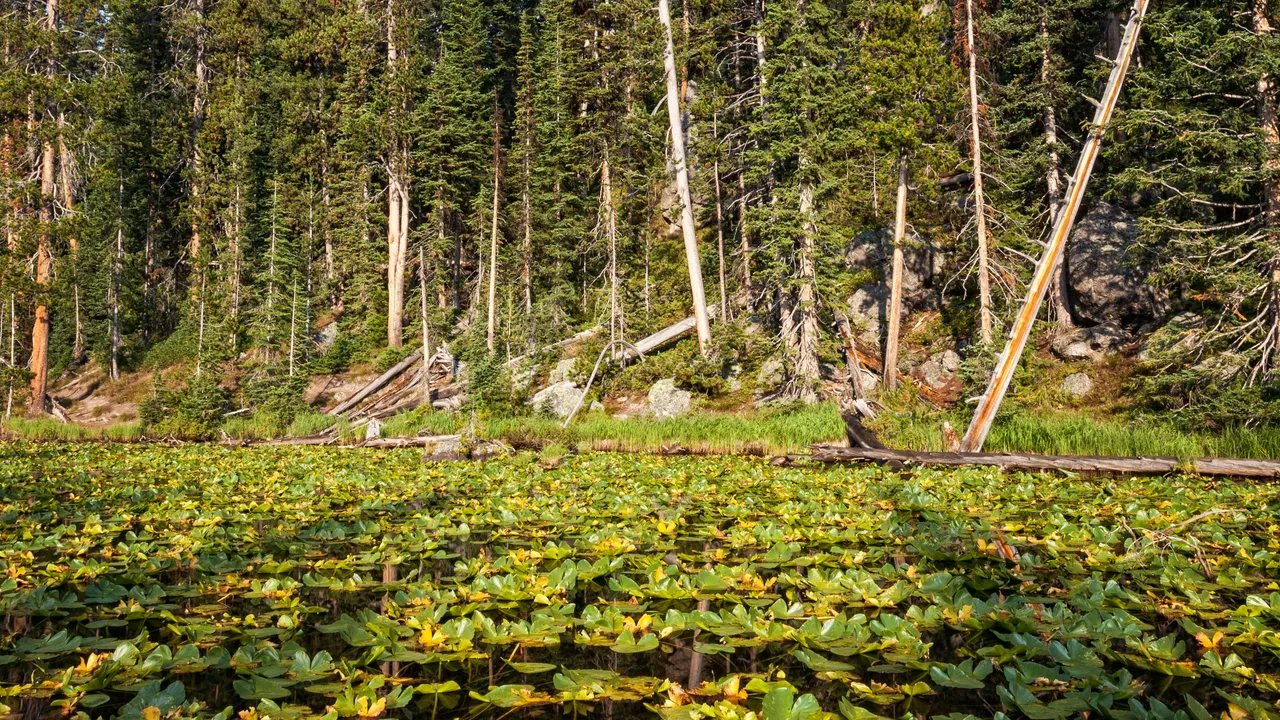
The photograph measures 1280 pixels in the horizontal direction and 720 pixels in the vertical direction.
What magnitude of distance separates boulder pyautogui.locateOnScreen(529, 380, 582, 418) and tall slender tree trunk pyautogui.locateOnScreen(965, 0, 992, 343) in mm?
11351

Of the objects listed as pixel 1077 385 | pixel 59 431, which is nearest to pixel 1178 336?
pixel 1077 385

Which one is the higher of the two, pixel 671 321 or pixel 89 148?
pixel 89 148

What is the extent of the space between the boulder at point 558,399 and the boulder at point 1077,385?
44.5 feet

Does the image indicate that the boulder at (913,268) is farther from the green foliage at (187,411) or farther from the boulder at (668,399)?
the green foliage at (187,411)

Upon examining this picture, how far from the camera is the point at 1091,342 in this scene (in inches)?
741

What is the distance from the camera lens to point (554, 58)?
30.5 meters

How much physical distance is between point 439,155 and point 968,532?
2942 cm

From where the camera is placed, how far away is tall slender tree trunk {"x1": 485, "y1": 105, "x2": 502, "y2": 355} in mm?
27641

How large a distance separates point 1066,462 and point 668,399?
1137 cm

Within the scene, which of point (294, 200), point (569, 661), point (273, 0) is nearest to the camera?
point (569, 661)

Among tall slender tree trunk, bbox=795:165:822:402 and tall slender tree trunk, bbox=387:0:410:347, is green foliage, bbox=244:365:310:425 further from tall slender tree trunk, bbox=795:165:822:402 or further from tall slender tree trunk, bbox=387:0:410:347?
tall slender tree trunk, bbox=795:165:822:402

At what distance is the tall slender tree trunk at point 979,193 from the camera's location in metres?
17.1

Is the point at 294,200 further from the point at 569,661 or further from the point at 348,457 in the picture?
the point at 569,661

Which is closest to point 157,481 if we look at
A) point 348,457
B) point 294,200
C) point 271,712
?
point 348,457
